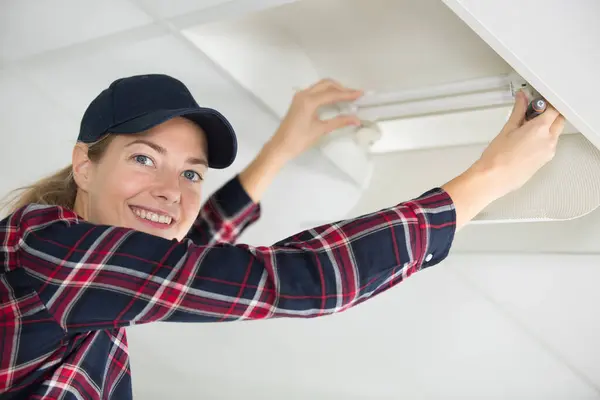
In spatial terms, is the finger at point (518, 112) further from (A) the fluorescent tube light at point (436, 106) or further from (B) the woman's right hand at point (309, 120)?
(B) the woman's right hand at point (309, 120)

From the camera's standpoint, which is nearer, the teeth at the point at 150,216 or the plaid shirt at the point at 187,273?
the plaid shirt at the point at 187,273

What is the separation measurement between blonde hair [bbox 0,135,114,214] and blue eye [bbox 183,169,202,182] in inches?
5.6

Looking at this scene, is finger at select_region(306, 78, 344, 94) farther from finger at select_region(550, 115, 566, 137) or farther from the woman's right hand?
finger at select_region(550, 115, 566, 137)

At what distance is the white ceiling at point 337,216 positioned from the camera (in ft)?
3.86

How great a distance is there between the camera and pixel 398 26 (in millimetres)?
1160

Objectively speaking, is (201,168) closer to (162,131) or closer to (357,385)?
(162,131)

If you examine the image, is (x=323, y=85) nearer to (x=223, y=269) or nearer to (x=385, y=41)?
(x=385, y=41)

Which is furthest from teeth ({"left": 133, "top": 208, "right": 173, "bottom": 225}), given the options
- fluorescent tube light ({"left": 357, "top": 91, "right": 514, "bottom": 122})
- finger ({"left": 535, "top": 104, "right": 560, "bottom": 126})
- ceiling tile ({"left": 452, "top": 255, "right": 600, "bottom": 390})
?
ceiling tile ({"left": 452, "top": 255, "right": 600, "bottom": 390})

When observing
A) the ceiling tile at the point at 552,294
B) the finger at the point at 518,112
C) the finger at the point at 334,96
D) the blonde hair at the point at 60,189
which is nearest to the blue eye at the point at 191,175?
the blonde hair at the point at 60,189

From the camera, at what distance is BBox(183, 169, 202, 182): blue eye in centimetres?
121

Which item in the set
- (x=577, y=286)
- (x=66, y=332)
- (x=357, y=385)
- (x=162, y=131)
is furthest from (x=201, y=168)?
(x=357, y=385)

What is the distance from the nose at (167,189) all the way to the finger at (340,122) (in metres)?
0.32

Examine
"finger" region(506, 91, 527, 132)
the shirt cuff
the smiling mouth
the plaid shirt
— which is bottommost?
the plaid shirt

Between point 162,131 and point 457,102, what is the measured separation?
49 cm
